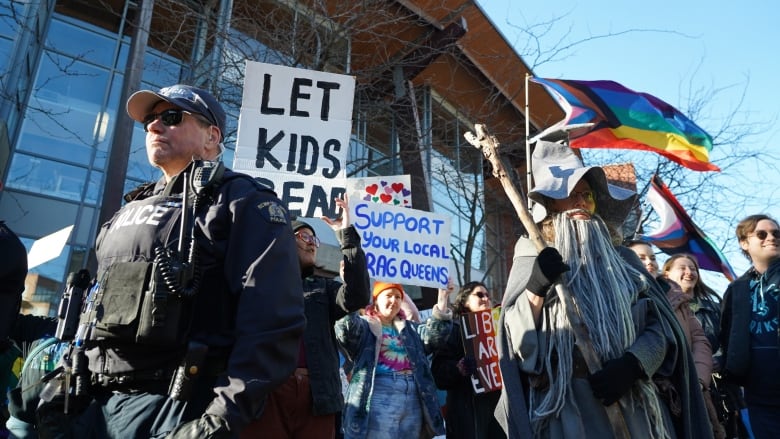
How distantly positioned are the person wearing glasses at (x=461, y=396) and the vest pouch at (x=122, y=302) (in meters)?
3.87

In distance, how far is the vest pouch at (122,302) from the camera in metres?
1.67

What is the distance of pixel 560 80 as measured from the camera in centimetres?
688

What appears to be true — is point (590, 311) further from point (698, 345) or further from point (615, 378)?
point (698, 345)

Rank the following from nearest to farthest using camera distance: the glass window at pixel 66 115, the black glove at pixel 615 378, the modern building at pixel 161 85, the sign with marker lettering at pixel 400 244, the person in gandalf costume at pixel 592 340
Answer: the black glove at pixel 615 378
the person in gandalf costume at pixel 592 340
the sign with marker lettering at pixel 400 244
the modern building at pixel 161 85
the glass window at pixel 66 115

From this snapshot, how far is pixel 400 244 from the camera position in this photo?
6.01 metres

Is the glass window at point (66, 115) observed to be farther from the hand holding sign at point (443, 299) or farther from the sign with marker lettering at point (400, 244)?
the hand holding sign at point (443, 299)

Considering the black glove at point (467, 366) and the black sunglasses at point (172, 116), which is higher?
the black sunglasses at point (172, 116)

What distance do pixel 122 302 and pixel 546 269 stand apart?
1844 millimetres

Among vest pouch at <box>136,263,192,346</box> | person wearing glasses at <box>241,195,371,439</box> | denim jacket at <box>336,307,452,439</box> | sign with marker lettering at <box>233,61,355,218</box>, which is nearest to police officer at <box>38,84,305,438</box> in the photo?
vest pouch at <box>136,263,192,346</box>

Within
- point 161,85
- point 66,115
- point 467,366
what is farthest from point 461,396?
point 66,115

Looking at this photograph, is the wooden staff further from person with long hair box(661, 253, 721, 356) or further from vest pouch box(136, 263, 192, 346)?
person with long hair box(661, 253, 721, 356)

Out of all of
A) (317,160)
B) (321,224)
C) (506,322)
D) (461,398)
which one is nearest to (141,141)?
(321,224)

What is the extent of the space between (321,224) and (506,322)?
1080cm

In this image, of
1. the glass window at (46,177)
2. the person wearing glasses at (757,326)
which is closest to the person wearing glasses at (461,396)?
the person wearing glasses at (757,326)
